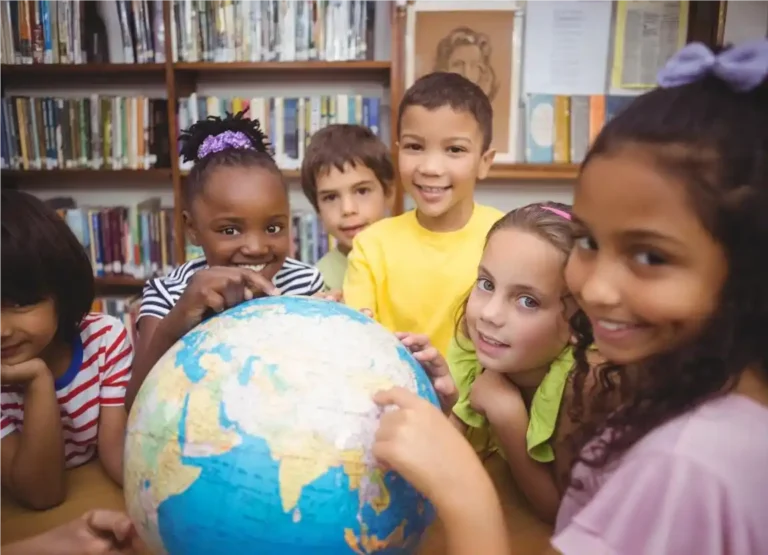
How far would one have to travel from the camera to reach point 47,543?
3.81 feet

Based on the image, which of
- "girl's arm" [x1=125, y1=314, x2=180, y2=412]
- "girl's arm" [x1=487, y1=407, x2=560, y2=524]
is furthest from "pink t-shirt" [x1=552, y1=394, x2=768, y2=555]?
"girl's arm" [x1=125, y1=314, x2=180, y2=412]

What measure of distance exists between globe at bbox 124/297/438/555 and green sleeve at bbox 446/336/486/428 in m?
0.45

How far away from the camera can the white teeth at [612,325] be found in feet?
3.13

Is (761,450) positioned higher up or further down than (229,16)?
further down

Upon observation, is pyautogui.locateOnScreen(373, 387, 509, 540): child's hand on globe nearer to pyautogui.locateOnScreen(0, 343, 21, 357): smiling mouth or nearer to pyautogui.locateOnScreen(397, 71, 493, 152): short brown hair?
pyautogui.locateOnScreen(0, 343, 21, 357): smiling mouth

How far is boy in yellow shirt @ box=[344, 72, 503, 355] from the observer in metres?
2.18

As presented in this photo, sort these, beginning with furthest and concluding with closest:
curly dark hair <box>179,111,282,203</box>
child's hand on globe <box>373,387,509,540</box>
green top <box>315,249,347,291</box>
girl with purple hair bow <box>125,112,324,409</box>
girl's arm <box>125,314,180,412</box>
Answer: green top <box>315,249,347,291</box> → curly dark hair <box>179,111,282,203</box> → girl with purple hair bow <box>125,112,324,409</box> → girl's arm <box>125,314,180,412</box> → child's hand on globe <box>373,387,509,540</box>

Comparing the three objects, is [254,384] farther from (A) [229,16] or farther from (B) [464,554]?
(A) [229,16]

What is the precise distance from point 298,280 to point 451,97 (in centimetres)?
81

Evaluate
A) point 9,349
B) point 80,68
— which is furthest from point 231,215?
point 80,68

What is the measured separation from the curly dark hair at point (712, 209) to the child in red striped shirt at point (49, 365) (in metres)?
1.09

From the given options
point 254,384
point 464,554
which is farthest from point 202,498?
point 464,554

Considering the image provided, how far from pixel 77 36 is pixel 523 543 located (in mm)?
3871

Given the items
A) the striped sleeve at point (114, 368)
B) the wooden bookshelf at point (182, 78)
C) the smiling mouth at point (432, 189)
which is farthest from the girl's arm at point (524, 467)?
the wooden bookshelf at point (182, 78)
